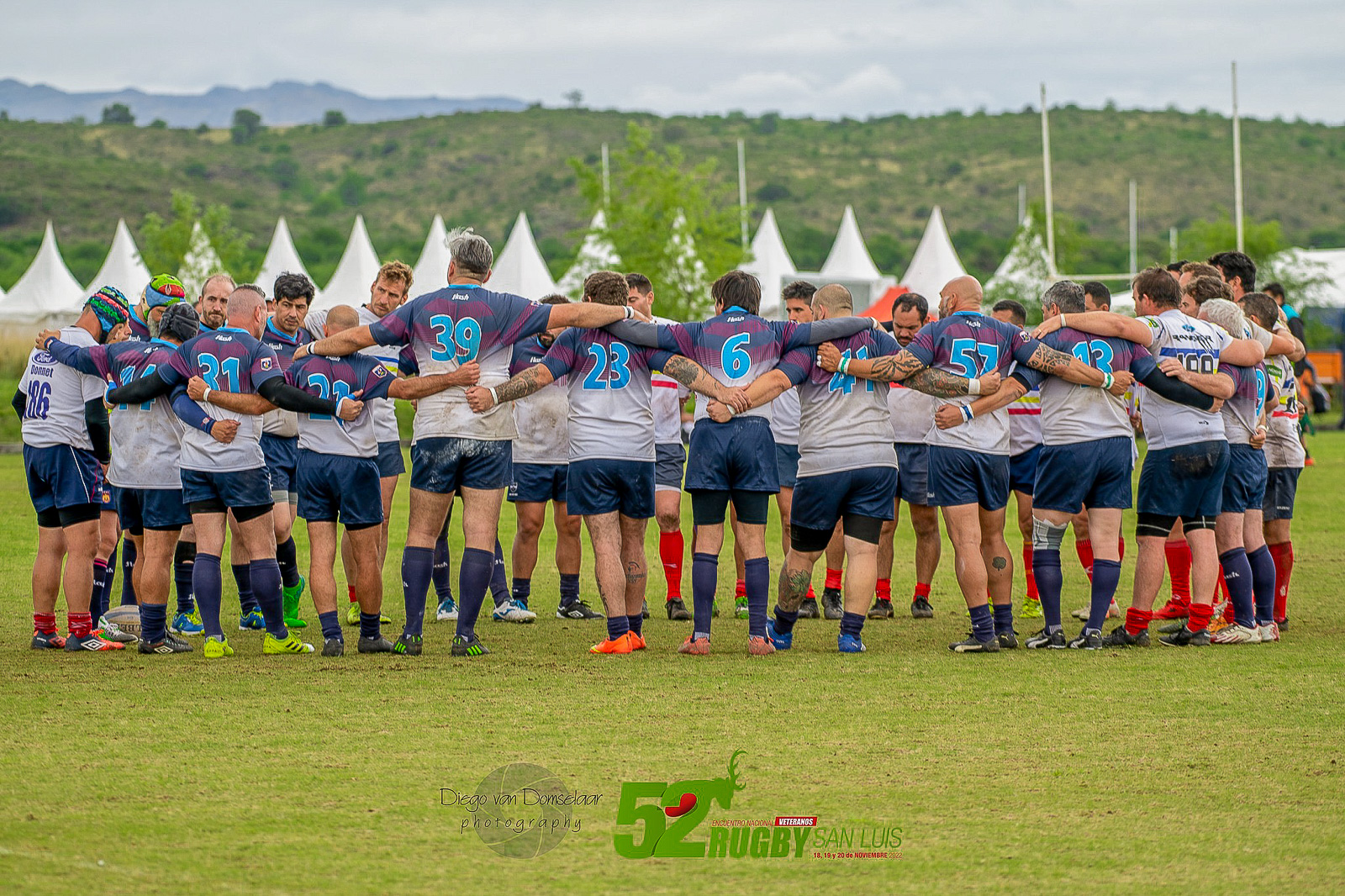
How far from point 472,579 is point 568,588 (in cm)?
231

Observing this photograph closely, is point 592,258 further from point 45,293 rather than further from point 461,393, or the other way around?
point 461,393

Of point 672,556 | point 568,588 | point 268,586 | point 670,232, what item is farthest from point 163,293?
point 670,232

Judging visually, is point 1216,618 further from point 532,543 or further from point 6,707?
point 6,707

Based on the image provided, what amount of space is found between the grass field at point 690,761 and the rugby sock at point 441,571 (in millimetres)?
1530

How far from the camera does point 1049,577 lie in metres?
8.30

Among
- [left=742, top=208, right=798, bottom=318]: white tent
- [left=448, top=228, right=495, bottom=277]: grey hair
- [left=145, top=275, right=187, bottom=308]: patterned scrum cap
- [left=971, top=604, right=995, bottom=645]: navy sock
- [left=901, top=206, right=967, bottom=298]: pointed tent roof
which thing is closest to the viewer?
[left=448, top=228, right=495, bottom=277]: grey hair

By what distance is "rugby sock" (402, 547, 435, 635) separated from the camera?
7973 mm

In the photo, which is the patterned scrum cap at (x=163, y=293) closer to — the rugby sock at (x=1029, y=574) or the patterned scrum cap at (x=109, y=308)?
the patterned scrum cap at (x=109, y=308)

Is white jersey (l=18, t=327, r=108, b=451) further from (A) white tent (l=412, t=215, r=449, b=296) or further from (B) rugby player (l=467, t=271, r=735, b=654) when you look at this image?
(A) white tent (l=412, t=215, r=449, b=296)

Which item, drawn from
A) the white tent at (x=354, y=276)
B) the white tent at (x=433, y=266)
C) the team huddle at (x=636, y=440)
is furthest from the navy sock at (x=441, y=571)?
the white tent at (x=354, y=276)

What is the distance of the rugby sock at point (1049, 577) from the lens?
8.30 meters

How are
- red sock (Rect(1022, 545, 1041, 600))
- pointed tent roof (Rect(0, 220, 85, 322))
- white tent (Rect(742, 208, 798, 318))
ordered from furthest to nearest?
pointed tent roof (Rect(0, 220, 85, 322)) → white tent (Rect(742, 208, 798, 318)) → red sock (Rect(1022, 545, 1041, 600))

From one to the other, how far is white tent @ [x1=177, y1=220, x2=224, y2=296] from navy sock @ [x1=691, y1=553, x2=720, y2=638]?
135 ft

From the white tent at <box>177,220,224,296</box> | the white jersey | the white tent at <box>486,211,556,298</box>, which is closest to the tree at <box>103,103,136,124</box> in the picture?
the white tent at <box>177,220,224,296</box>
